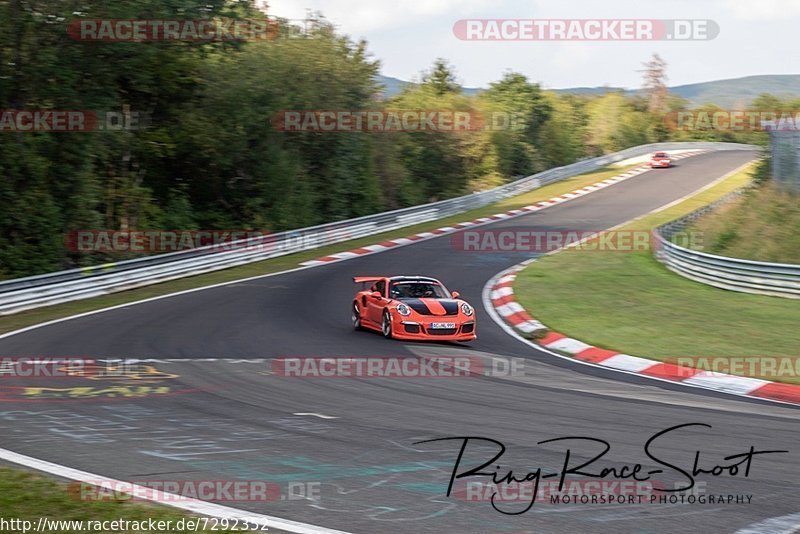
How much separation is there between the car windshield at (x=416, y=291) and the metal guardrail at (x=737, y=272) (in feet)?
27.1

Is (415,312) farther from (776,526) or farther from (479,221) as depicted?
(479,221)

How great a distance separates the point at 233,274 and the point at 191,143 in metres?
7.67

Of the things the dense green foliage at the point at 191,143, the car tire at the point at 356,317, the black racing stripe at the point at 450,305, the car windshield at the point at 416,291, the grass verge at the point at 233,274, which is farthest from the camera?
the dense green foliage at the point at 191,143

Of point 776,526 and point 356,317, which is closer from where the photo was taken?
point 776,526

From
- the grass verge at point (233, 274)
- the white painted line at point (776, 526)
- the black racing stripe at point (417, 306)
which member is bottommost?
the grass verge at point (233, 274)

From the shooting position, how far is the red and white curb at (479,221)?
30500 mm

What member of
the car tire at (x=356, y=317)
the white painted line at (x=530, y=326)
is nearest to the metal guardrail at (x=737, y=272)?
the white painted line at (x=530, y=326)

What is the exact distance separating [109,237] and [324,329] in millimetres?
14215

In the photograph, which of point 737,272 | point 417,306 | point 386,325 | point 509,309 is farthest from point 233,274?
point 737,272

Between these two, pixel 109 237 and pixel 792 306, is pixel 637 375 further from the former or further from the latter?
pixel 109 237

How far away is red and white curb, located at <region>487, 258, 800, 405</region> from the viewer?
11461 millimetres

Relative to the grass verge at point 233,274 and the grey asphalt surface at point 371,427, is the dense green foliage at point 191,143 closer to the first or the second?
the grass verge at point 233,274

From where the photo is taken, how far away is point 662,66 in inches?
5758

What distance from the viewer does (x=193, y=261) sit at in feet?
87.6
